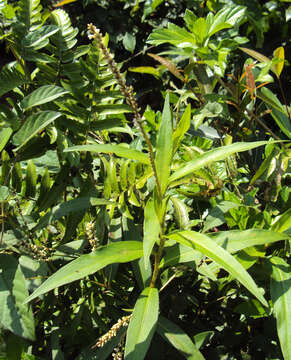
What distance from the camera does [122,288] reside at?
126 cm

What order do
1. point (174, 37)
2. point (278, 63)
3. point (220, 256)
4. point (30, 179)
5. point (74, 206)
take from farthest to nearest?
point (174, 37), point (278, 63), point (30, 179), point (74, 206), point (220, 256)

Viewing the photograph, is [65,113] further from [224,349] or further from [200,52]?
[224,349]

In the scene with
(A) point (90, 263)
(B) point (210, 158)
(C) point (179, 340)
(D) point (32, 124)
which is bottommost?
(C) point (179, 340)

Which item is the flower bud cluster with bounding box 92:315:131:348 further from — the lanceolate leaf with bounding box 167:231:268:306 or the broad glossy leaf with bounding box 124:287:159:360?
the lanceolate leaf with bounding box 167:231:268:306

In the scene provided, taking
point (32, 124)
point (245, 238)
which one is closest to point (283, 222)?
point (245, 238)

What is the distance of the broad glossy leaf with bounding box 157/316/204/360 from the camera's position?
94 centimetres

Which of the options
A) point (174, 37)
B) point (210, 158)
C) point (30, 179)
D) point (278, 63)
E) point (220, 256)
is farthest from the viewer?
point (174, 37)

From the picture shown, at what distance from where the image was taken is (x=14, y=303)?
876 millimetres

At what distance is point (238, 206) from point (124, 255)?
1.13 ft

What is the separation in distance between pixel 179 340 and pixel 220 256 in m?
0.30

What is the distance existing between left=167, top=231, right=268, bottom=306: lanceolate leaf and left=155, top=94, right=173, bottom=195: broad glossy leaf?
12 cm

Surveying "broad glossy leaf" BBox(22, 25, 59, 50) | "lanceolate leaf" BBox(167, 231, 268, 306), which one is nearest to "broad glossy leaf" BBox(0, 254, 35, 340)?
"lanceolate leaf" BBox(167, 231, 268, 306)

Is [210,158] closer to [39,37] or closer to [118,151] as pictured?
[118,151]

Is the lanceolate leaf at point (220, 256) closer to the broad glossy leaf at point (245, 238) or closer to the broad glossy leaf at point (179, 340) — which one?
the broad glossy leaf at point (245, 238)
